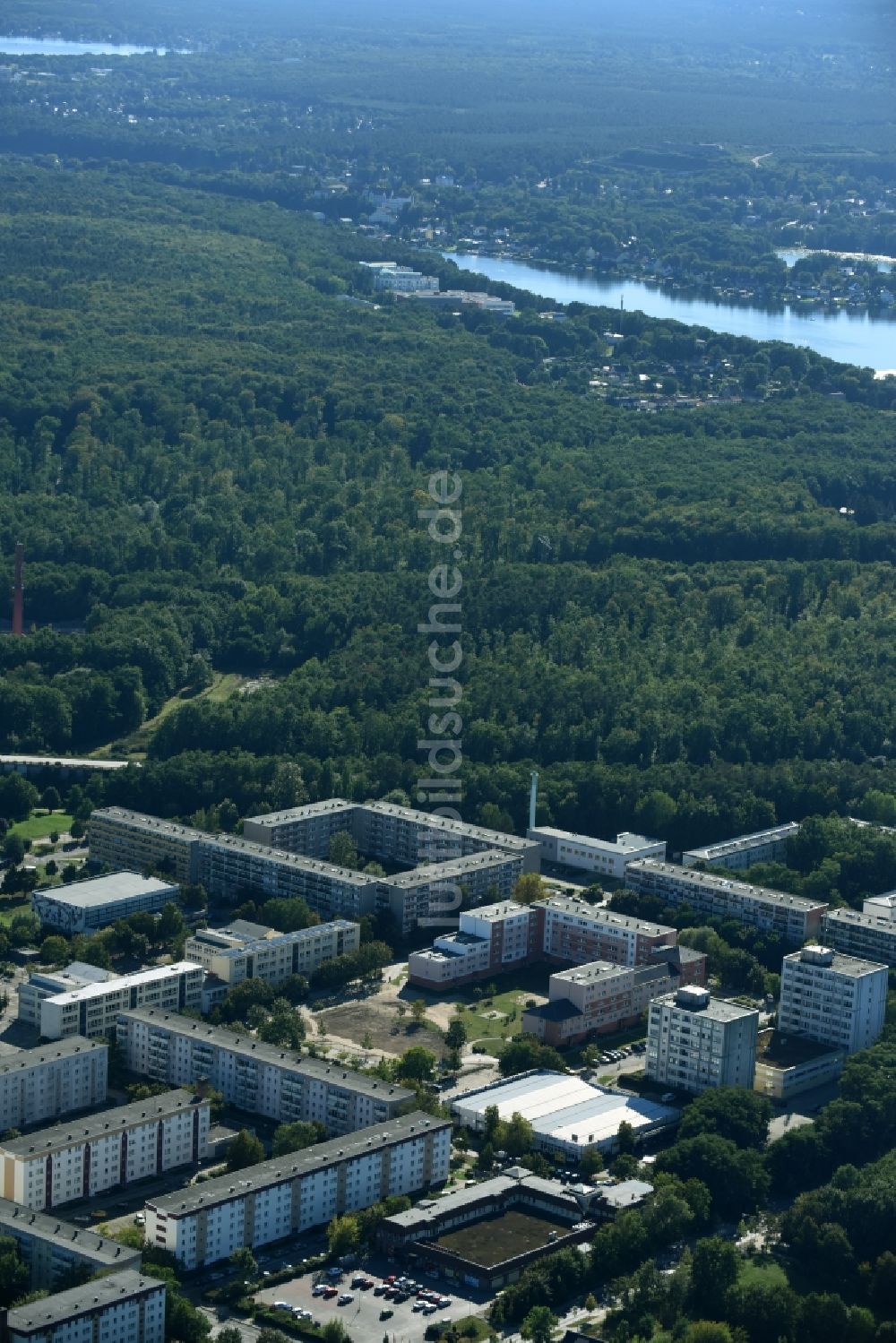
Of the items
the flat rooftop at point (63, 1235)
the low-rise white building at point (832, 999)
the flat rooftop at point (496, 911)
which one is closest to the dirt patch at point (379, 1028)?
the flat rooftop at point (496, 911)

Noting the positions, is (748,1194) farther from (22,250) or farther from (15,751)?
(22,250)

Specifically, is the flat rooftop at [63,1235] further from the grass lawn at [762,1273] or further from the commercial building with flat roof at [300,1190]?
the grass lawn at [762,1273]

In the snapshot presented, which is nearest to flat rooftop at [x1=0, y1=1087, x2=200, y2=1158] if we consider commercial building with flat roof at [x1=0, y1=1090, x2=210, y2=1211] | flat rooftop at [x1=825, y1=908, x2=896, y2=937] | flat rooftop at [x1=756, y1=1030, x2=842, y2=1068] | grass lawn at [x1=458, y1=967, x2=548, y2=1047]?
commercial building with flat roof at [x1=0, y1=1090, x2=210, y2=1211]

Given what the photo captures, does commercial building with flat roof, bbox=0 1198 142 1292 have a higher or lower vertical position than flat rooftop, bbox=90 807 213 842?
higher

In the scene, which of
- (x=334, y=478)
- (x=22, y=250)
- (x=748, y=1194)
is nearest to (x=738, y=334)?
(x=22, y=250)

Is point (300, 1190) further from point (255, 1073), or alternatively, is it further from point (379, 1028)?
point (379, 1028)

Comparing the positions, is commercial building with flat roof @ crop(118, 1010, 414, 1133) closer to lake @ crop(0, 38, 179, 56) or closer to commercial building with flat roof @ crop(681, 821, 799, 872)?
commercial building with flat roof @ crop(681, 821, 799, 872)

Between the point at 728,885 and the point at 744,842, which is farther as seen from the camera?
the point at 744,842

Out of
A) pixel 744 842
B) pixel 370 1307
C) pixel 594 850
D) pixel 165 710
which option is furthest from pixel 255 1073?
pixel 165 710
